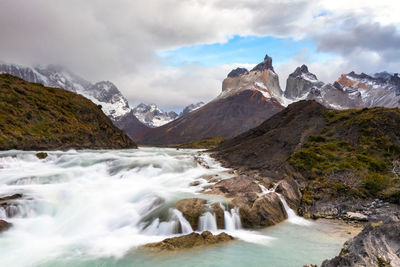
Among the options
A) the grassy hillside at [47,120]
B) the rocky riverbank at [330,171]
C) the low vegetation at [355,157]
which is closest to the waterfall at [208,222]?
the rocky riverbank at [330,171]

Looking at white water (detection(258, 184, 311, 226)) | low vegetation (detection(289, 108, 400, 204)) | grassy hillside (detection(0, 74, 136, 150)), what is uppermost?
grassy hillside (detection(0, 74, 136, 150))

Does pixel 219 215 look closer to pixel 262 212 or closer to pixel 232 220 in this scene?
pixel 232 220

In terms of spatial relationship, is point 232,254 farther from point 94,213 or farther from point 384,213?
point 384,213

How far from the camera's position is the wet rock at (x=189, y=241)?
14242mm

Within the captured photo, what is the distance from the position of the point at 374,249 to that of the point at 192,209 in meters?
11.0

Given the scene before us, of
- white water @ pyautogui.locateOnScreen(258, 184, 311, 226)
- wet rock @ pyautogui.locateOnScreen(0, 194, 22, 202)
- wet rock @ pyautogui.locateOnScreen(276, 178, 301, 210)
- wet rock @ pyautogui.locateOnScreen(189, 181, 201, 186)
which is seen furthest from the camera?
wet rock @ pyautogui.locateOnScreen(189, 181, 201, 186)

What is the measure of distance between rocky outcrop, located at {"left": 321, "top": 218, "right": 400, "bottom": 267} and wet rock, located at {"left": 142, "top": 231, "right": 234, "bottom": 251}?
7.23m

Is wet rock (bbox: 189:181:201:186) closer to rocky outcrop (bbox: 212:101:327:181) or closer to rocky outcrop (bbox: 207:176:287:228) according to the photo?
rocky outcrop (bbox: 207:176:287:228)

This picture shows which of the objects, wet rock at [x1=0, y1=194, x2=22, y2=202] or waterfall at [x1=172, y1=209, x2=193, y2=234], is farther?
wet rock at [x1=0, y1=194, x2=22, y2=202]

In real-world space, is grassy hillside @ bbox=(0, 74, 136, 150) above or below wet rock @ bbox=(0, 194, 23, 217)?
above

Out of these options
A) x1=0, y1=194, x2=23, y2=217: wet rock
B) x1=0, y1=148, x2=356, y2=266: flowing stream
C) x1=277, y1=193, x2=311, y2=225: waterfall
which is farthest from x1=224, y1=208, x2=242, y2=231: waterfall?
x1=0, y1=194, x2=23, y2=217: wet rock

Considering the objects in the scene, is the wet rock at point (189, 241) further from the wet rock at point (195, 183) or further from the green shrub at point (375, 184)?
the green shrub at point (375, 184)

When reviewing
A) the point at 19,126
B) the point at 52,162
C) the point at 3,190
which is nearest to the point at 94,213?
the point at 3,190

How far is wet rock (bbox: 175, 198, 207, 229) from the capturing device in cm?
1708
